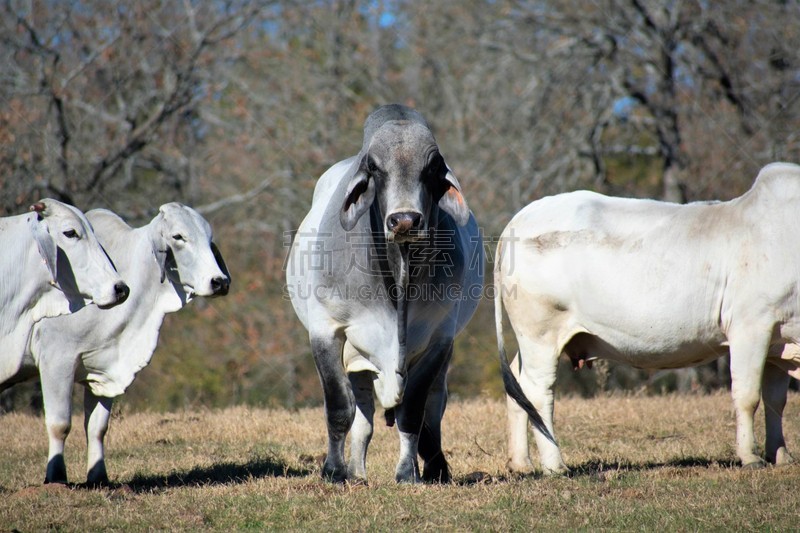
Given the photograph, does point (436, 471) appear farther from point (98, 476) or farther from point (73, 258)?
point (73, 258)

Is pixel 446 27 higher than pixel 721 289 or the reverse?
higher

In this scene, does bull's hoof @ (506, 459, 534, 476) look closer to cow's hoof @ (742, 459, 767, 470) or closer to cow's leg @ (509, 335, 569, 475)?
cow's leg @ (509, 335, 569, 475)

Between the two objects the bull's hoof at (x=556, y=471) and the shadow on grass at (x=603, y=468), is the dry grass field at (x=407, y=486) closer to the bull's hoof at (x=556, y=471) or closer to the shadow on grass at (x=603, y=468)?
the shadow on grass at (x=603, y=468)

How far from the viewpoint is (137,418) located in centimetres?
1009

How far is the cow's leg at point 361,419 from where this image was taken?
22.2 feet

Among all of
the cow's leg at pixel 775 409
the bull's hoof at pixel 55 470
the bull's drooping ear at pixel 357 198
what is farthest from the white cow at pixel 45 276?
the cow's leg at pixel 775 409

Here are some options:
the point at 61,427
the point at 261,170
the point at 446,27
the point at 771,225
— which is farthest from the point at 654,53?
the point at 61,427

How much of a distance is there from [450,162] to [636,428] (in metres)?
10.9

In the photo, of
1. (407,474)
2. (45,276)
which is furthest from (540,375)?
(45,276)

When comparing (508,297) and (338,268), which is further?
(508,297)

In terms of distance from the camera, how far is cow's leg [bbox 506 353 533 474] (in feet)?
24.5

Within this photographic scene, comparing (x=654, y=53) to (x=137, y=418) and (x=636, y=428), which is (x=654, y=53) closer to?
(x=636, y=428)

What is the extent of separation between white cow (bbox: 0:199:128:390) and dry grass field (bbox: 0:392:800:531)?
3.32 ft

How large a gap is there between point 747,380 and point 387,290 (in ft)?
8.92
